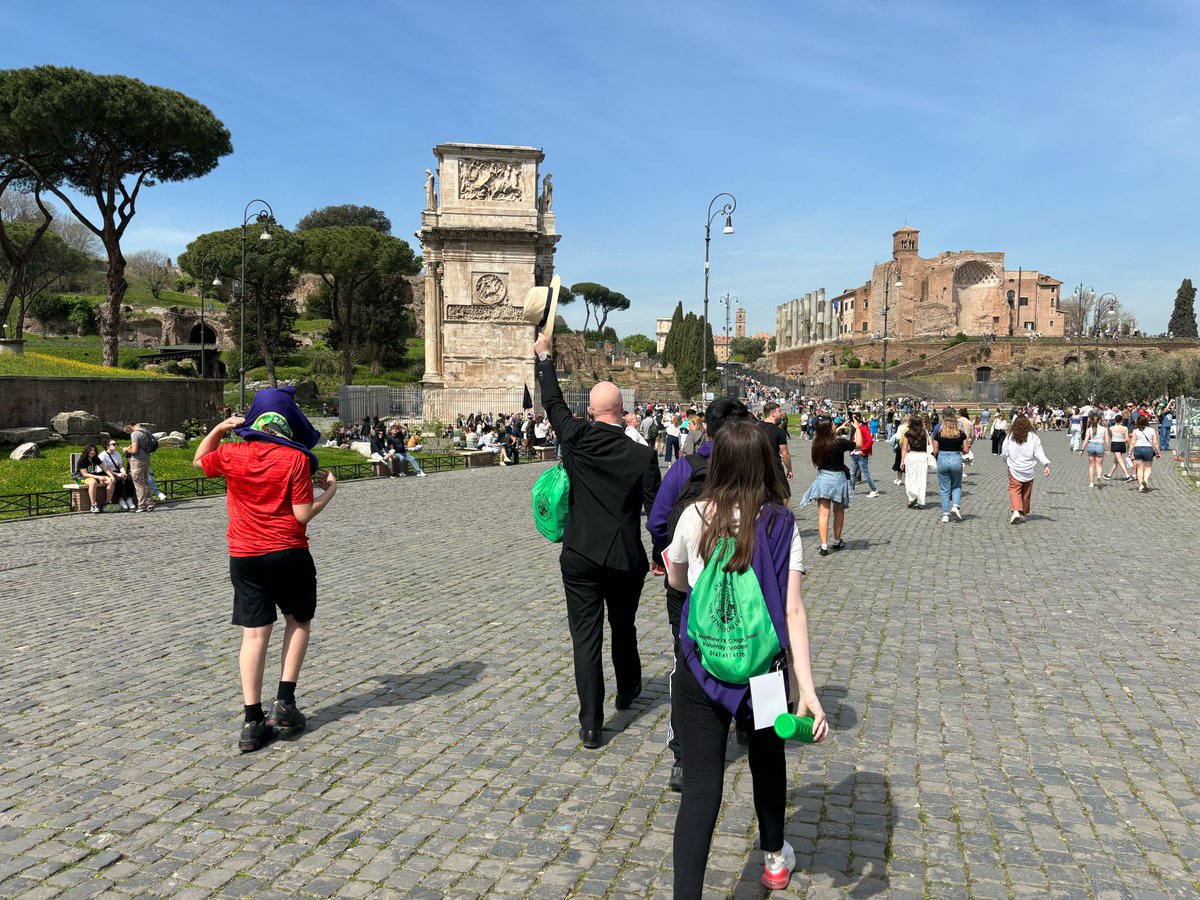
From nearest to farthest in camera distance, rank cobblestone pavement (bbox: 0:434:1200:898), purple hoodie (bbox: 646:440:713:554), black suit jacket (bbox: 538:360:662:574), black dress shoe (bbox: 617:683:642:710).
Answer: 1. cobblestone pavement (bbox: 0:434:1200:898)
2. purple hoodie (bbox: 646:440:713:554)
3. black suit jacket (bbox: 538:360:662:574)
4. black dress shoe (bbox: 617:683:642:710)

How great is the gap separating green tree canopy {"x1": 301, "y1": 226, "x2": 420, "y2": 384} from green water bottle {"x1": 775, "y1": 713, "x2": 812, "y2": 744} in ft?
157

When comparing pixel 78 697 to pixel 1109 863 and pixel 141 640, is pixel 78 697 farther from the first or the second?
pixel 1109 863

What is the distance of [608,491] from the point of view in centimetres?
407

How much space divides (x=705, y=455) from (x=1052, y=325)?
105086mm

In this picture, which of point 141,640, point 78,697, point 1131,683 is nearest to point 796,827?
point 1131,683

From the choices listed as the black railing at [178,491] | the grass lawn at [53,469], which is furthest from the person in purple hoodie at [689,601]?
the grass lawn at [53,469]

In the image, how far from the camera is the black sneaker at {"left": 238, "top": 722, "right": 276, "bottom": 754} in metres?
4.04

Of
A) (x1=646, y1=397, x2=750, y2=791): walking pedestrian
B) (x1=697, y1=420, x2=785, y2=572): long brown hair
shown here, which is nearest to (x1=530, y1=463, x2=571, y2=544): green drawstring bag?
(x1=646, y1=397, x2=750, y2=791): walking pedestrian

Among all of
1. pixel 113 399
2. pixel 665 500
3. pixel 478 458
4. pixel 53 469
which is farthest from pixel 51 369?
pixel 665 500

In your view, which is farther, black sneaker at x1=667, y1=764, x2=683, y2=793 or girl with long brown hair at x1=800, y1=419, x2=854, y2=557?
girl with long brown hair at x1=800, y1=419, x2=854, y2=557

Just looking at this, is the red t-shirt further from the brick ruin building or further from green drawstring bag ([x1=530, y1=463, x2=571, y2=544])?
the brick ruin building

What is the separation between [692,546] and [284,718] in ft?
8.58

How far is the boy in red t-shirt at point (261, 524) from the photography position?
406 centimetres

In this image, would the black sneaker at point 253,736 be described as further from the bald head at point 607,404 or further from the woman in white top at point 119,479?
the woman in white top at point 119,479
